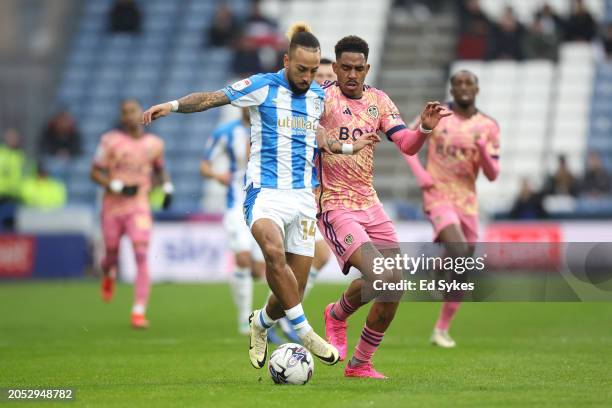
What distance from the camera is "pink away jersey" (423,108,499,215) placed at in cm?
1326

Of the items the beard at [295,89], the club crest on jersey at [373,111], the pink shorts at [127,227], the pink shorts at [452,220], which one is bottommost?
the pink shorts at [127,227]

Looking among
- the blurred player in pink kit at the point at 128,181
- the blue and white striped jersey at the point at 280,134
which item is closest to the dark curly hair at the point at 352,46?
the blue and white striped jersey at the point at 280,134

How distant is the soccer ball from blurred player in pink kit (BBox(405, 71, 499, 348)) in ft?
13.1

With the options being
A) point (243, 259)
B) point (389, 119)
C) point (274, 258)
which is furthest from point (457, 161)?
point (274, 258)

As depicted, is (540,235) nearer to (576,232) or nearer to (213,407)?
(576,232)

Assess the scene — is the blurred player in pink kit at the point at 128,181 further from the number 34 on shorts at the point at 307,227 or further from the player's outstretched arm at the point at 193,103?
the player's outstretched arm at the point at 193,103

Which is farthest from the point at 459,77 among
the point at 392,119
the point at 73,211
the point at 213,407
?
the point at 73,211

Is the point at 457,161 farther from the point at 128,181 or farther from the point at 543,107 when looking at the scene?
the point at 543,107

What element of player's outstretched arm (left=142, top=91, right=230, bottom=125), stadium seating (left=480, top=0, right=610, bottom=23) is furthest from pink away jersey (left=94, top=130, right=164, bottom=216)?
stadium seating (left=480, top=0, right=610, bottom=23)

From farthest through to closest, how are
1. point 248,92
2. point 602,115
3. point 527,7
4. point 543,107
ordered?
point 527,7 < point 543,107 < point 602,115 < point 248,92

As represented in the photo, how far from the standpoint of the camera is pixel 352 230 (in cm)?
988

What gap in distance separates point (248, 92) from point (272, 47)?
21.6 m

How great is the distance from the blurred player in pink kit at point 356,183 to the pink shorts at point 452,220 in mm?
2851

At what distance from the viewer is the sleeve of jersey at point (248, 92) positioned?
9.62m
